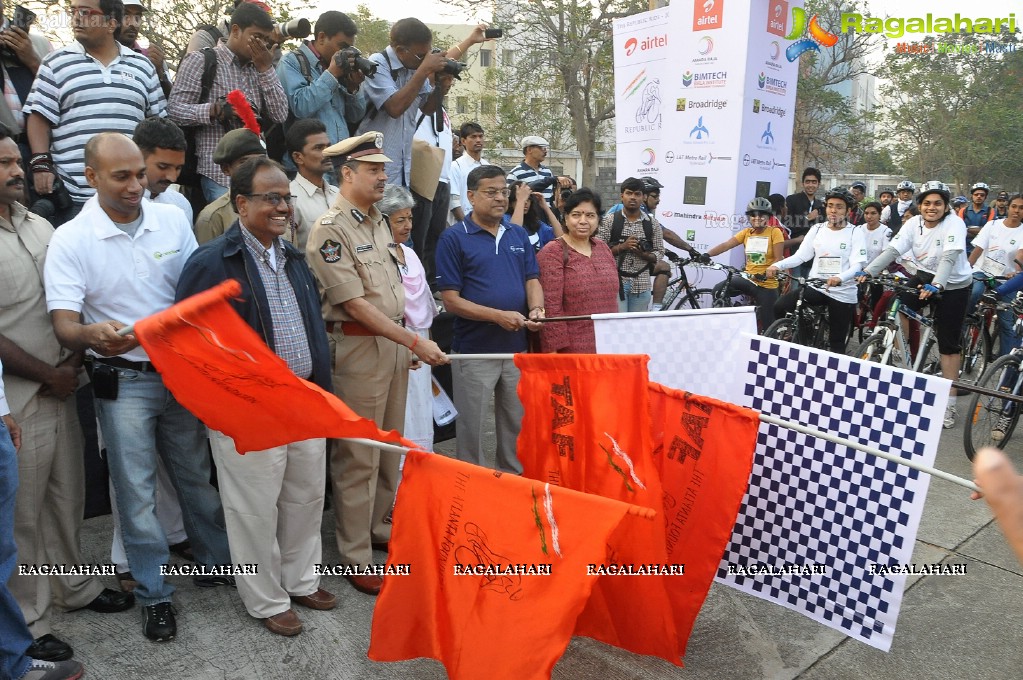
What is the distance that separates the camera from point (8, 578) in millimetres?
2957

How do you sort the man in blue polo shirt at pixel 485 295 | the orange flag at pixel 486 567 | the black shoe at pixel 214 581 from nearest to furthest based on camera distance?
the orange flag at pixel 486 567
the black shoe at pixel 214 581
the man in blue polo shirt at pixel 485 295

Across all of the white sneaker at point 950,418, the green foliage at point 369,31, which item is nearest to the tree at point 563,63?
the green foliage at point 369,31

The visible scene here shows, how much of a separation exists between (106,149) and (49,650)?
2.07 m

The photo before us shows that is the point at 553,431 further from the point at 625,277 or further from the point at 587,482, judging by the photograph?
the point at 625,277

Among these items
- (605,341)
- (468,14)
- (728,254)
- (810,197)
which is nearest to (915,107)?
(468,14)

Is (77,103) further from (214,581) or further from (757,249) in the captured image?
(757,249)

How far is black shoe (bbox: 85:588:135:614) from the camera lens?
12.3 feet

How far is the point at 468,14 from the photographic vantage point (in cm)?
2238

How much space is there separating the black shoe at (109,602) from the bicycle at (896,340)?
6.23 metres

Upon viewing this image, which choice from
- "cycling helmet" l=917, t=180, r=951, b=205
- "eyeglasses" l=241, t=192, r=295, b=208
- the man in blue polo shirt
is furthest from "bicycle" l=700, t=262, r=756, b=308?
"eyeglasses" l=241, t=192, r=295, b=208

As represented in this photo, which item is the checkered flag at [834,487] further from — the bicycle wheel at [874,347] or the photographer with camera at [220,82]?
the bicycle wheel at [874,347]

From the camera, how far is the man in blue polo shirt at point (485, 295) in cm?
479

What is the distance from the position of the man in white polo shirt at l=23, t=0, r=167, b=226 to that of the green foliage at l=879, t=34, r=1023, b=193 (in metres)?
34.7

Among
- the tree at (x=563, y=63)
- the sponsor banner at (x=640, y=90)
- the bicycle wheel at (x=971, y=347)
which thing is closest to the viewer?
the bicycle wheel at (x=971, y=347)
